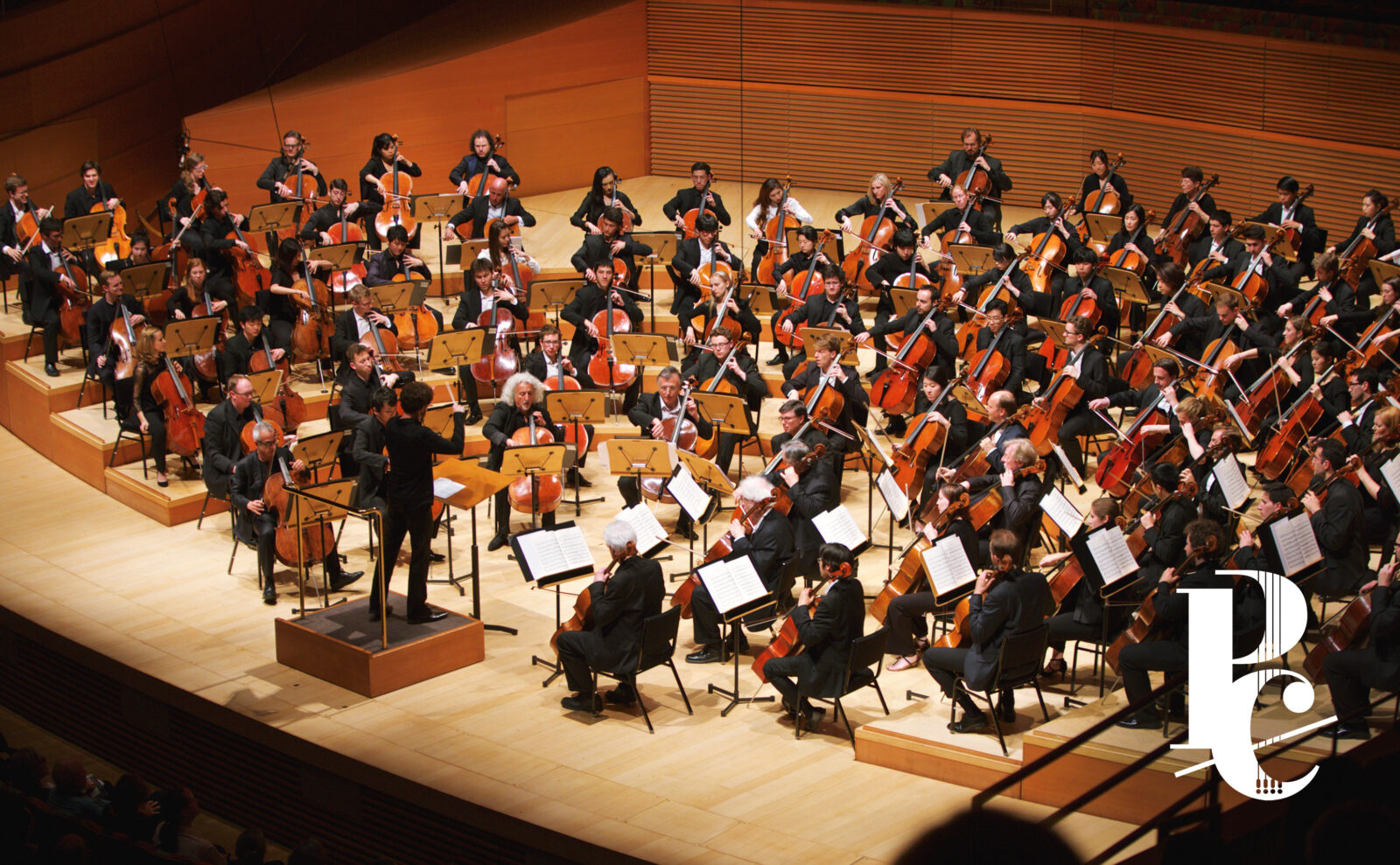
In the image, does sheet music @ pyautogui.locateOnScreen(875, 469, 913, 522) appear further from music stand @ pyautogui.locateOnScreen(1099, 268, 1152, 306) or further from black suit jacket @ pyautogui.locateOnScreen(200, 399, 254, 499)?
black suit jacket @ pyautogui.locateOnScreen(200, 399, 254, 499)

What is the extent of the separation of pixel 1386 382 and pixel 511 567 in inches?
222

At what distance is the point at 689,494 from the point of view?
25.6 ft

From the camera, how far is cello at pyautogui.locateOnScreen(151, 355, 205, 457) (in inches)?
367

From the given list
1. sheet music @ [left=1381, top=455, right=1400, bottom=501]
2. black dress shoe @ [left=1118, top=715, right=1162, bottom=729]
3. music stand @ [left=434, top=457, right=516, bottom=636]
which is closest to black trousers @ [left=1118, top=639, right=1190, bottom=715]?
black dress shoe @ [left=1118, top=715, right=1162, bottom=729]

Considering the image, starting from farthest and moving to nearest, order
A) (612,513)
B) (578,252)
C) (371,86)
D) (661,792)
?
(371,86), (578,252), (612,513), (661,792)

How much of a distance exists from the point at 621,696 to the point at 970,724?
5.94ft

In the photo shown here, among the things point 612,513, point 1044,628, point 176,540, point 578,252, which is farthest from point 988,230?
point 176,540

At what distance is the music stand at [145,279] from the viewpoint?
33.0ft

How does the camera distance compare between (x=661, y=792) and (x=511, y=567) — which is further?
(x=511, y=567)

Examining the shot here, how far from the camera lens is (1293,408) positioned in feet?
29.1

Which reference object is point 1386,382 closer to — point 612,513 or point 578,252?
point 612,513

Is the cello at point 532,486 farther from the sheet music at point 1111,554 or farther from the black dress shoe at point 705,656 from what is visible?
the sheet music at point 1111,554

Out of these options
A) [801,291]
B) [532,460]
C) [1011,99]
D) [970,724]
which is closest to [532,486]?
[532,460]

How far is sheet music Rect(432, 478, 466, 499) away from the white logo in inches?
140
